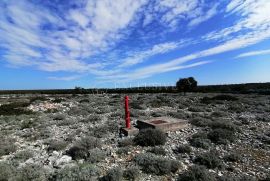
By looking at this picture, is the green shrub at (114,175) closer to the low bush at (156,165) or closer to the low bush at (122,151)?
the low bush at (156,165)

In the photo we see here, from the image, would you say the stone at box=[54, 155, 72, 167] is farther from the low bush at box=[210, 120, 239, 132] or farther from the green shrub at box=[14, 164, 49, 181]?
the low bush at box=[210, 120, 239, 132]

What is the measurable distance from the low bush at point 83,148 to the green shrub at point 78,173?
1.63 meters

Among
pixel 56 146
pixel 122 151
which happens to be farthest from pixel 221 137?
pixel 56 146

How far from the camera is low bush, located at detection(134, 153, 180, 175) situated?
29.8ft

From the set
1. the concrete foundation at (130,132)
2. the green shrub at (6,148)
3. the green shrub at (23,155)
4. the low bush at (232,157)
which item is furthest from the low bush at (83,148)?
the low bush at (232,157)

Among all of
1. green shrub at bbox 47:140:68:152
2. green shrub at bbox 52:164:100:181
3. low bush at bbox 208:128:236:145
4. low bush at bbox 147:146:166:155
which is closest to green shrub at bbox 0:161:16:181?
green shrub at bbox 52:164:100:181

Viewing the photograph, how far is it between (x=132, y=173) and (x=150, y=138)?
3.48 m

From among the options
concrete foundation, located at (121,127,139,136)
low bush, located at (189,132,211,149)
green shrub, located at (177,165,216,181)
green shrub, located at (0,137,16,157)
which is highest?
concrete foundation, located at (121,127,139,136)

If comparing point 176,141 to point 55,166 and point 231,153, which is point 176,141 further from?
point 55,166

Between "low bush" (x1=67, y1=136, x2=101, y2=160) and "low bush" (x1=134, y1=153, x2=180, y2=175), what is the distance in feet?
7.37

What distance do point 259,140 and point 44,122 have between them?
557 inches

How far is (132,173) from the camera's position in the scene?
8672 millimetres

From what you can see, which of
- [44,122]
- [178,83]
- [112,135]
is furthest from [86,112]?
[178,83]

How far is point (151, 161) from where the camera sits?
375 inches
